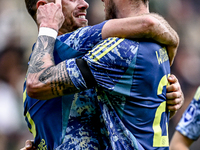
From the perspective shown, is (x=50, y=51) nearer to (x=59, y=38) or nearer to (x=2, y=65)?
(x=59, y=38)

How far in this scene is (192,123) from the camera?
10.6 feet

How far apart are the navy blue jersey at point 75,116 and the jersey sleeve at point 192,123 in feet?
5.24

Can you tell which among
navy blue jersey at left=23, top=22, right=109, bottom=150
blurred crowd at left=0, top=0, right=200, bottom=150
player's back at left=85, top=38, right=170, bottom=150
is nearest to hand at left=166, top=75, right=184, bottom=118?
player's back at left=85, top=38, right=170, bottom=150

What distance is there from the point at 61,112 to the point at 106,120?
0.35 metres

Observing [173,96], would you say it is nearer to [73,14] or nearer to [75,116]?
[75,116]

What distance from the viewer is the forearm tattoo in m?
1.85

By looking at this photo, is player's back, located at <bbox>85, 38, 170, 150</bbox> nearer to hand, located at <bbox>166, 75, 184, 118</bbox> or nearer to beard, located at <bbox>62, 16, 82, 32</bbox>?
hand, located at <bbox>166, 75, 184, 118</bbox>

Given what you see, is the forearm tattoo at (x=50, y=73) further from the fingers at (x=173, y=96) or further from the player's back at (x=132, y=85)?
the fingers at (x=173, y=96)

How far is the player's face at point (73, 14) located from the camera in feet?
8.71

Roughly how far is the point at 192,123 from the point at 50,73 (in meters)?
2.06

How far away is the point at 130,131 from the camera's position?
200cm

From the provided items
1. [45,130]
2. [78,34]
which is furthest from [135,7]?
[45,130]

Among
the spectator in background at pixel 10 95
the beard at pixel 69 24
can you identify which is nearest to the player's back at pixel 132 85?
the beard at pixel 69 24

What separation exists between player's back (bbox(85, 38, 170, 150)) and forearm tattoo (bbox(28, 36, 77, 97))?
0.19 metres
